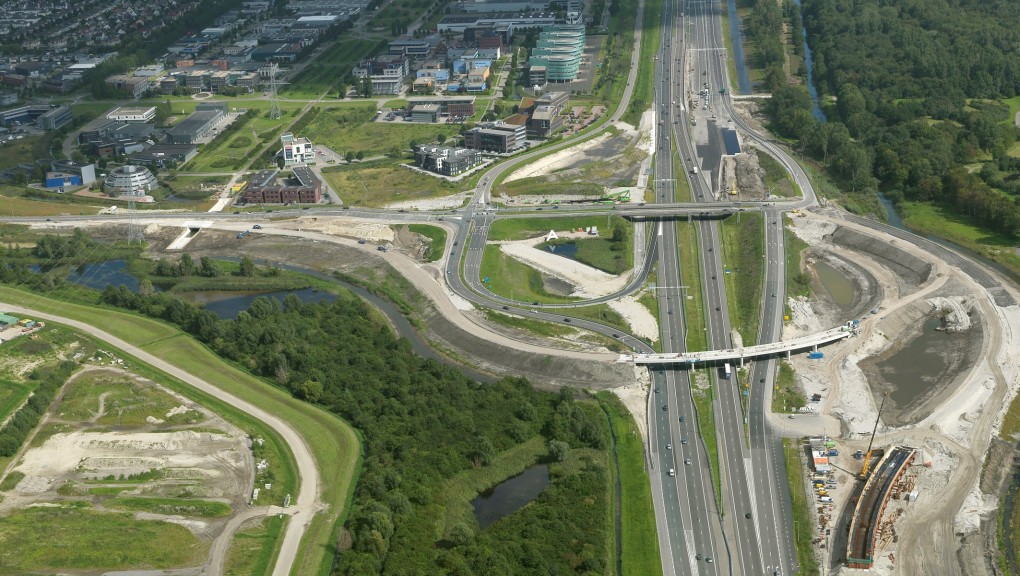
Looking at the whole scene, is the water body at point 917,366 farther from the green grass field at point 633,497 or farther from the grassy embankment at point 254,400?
the grassy embankment at point 254,400

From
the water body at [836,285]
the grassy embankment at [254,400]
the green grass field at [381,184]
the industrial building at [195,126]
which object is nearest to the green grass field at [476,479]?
the grassy embankment at [254,400]

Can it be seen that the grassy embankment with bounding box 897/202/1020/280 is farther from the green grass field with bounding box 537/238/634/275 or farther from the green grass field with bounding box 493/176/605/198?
the green grass field with bounding box 493/176/605/198

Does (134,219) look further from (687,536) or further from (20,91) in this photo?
(687,536)

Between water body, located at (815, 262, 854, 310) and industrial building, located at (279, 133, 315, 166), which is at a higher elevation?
industrial building, located at (279, 133, 315, 166)

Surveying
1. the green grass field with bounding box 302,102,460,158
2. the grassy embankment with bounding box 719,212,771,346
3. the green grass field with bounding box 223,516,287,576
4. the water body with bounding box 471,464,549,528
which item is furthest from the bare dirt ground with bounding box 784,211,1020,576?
the green grass field with bounding box 302,102,460,158

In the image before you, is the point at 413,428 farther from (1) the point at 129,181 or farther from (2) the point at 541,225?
(1) the point at 129,181

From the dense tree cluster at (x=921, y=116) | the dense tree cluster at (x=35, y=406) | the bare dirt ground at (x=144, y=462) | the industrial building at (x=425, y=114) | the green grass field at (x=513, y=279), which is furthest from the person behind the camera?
the industrial building at (x=425, y=114)
